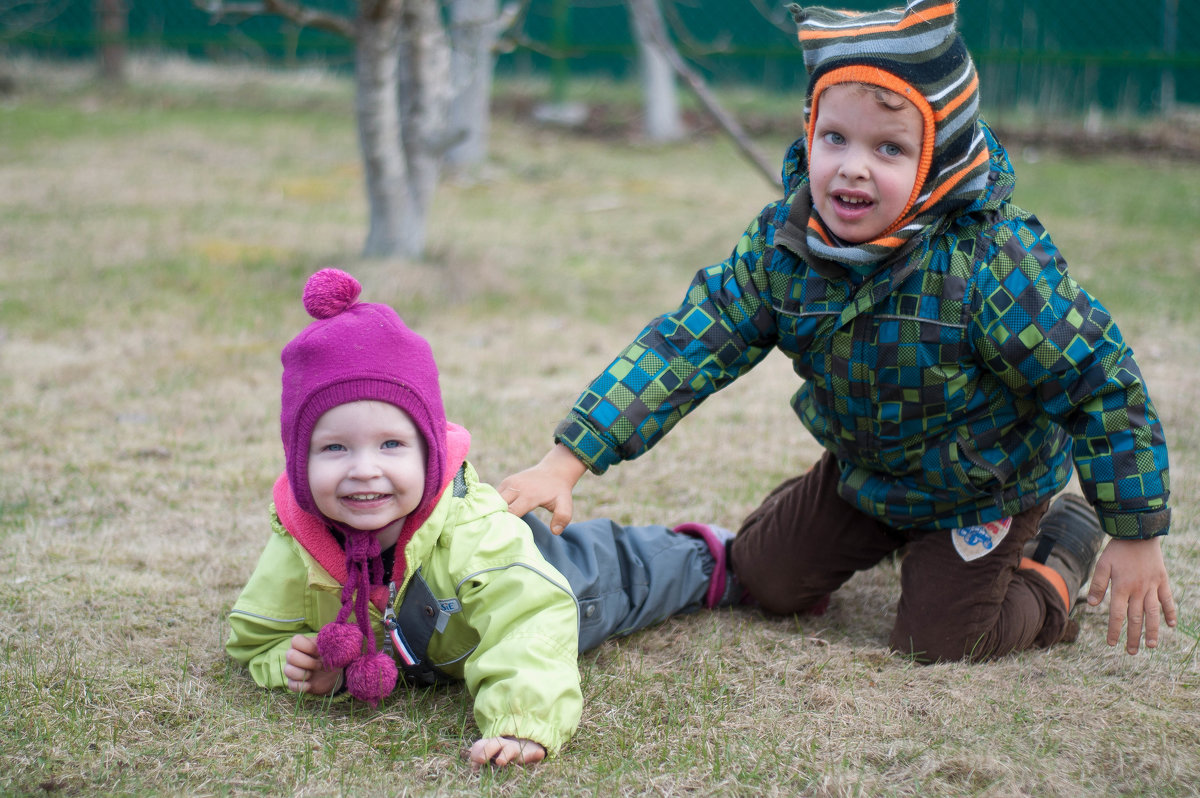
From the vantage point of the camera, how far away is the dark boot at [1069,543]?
2721mm

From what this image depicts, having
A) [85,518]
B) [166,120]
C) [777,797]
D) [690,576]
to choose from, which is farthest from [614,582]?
[166,120]

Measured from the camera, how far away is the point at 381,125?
5.44 meters

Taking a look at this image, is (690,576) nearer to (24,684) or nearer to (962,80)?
(962,80)

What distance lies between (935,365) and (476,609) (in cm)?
101

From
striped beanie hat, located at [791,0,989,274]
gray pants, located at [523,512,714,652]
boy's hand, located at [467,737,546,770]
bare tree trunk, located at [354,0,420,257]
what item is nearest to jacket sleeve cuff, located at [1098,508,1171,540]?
striped beanie hat, located at [791,0,989,274]

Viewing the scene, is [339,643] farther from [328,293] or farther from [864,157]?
[864,157]

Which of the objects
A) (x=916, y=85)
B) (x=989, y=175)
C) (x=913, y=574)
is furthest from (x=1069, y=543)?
(x=916, y=85)

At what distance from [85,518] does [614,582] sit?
1.61 m

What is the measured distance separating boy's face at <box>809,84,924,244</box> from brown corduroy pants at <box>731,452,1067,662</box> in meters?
0.71

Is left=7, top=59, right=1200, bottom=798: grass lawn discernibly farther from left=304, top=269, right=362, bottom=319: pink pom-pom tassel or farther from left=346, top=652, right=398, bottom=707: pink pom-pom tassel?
left=304, top=269, right=362, bottom=319: pink pom-pom tassel

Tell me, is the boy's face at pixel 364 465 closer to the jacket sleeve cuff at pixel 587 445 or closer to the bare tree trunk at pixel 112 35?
the jacket sleeve cuff at pixel 587 445

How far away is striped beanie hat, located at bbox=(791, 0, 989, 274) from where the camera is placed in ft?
6.87

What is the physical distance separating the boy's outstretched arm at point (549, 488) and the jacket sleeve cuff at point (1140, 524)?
1.02m

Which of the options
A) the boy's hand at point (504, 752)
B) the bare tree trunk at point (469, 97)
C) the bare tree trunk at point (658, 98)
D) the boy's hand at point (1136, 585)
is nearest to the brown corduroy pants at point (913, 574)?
the boy's hand at point (1136, 585)
